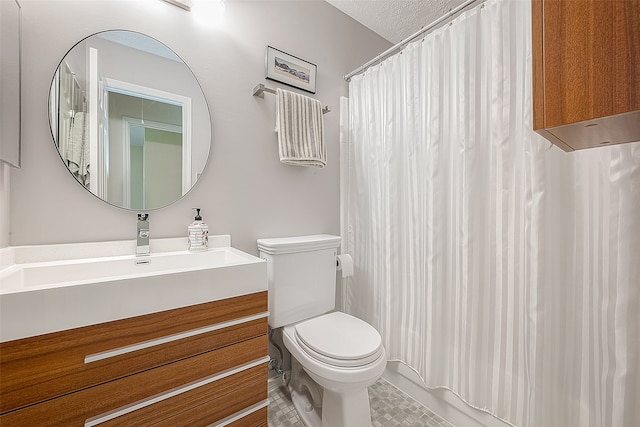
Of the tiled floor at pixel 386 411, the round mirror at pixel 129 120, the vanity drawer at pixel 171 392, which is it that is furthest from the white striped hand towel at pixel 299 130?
the tiled floor at pixel 386 411

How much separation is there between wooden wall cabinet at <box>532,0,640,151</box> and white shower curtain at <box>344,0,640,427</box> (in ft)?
1.91

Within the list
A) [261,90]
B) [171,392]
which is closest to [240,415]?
[171,392]

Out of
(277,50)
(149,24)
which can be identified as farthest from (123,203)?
(277,50)

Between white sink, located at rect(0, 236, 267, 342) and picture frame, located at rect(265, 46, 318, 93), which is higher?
picture frame, located at rect(265, 46, 318, 93)

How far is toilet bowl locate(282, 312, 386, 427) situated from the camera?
1.08 m

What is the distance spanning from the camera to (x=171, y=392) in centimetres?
86

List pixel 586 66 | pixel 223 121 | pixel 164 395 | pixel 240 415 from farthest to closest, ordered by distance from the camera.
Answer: pixel 223 121 < pixel 240 415 < pixel 164 395 < pixel 586 66

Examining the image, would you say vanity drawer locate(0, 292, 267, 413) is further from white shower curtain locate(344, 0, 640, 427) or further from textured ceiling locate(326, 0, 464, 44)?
textured ceiling locate(326, 0, 464, 44)

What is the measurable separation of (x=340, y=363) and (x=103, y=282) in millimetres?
885

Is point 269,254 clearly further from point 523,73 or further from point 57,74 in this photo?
point 523,73

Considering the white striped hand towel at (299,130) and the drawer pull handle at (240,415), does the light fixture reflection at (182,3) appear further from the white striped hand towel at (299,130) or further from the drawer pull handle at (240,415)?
the drawer pull handle at (240,415)

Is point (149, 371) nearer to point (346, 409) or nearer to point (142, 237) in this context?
point (142, 237)

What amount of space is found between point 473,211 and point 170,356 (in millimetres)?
1357

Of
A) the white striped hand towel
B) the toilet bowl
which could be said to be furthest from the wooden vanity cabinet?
the white striped hand towel
